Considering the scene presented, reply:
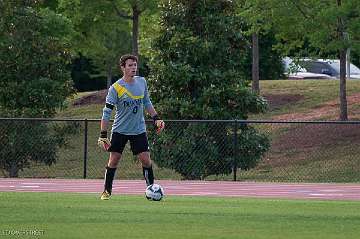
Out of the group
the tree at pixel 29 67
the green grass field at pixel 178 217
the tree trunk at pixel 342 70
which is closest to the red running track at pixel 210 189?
the green grass field at pixel 178 217

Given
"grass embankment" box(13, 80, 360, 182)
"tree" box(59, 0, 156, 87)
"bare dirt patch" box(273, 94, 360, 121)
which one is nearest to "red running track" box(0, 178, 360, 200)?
"grass embankment" box(13, 80, 360, 182)

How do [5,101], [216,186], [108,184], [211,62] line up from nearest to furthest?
[108,184]
[216,186]
[211,62]
[5,101]

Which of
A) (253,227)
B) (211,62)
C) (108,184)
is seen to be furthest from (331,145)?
(253,227)

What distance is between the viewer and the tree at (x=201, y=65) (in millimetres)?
30859

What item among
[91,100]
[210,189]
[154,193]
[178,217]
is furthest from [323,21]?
[178,217]

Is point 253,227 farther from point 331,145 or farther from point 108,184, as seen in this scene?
point 331,145

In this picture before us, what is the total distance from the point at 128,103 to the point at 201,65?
48.1ft

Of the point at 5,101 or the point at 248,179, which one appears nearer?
the point at 248,179

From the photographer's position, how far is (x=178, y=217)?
13.8 metres

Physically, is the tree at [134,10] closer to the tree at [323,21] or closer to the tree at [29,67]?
the tree at [323,21]

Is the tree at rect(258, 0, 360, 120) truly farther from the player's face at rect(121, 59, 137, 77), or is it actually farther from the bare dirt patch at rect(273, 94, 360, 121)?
the player's face at rect(121, 59, 137, 77)

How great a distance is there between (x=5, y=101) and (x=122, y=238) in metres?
23.6

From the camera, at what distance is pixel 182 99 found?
3103 cm

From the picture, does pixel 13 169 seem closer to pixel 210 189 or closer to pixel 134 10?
pixel 210 189
